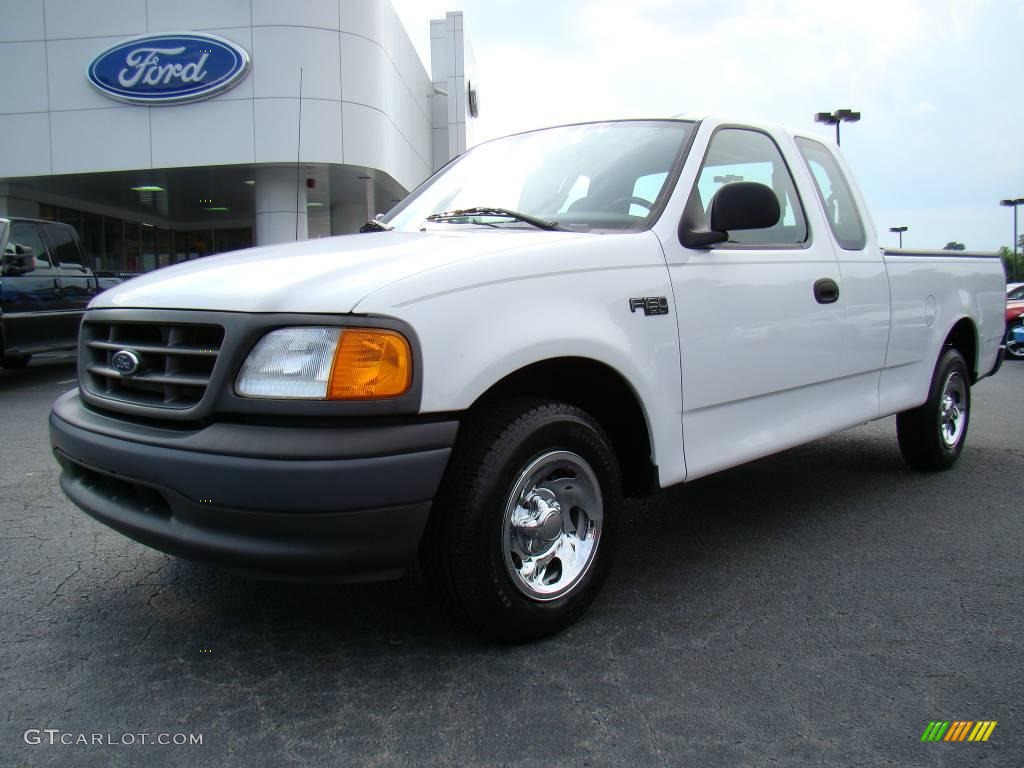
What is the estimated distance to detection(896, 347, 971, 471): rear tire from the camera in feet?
16.2

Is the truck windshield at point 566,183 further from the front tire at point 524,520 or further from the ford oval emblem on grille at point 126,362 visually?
the ford oval emblem on grille at point 126,362

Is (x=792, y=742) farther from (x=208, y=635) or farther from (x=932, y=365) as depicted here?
(x=932, y=365)

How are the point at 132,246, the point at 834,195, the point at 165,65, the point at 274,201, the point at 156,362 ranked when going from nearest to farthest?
the point at 156,362, the point at 834,195, the point at 165,65, the point at 274,201, the point at 132,246

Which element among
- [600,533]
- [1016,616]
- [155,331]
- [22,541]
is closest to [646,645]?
[600,533]

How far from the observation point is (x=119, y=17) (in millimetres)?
18484

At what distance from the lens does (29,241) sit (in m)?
9.77

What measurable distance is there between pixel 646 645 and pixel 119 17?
66.4 ft

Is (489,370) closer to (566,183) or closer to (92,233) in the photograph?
(566,183)

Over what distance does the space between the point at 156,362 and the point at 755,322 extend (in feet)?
7.33

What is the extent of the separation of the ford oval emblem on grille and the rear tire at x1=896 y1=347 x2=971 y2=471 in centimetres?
423

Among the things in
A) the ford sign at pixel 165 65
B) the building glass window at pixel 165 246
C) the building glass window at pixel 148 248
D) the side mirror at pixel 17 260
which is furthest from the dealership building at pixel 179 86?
the side mirror at pixel 17 260

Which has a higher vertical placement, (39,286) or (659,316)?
(39,286)

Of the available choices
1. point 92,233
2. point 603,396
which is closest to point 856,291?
point 603,396

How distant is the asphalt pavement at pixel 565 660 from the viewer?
218 cm
